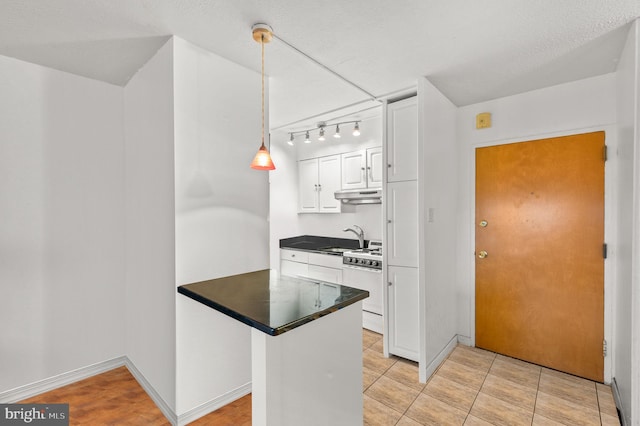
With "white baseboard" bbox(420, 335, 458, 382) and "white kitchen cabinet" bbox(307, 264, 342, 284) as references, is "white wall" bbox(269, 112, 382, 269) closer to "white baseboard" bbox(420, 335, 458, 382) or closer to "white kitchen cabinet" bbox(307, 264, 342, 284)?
"white kitchen cabinet" bbox(307, 264, 342, 284)

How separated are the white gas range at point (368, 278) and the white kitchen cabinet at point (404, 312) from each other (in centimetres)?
44

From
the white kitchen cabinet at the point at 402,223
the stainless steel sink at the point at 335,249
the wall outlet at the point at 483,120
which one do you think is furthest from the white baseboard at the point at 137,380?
the wall outlet at the point at 483,120

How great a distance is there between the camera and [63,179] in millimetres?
2383

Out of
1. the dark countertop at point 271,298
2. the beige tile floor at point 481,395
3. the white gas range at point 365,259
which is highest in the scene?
the dark countertop at point 271,298

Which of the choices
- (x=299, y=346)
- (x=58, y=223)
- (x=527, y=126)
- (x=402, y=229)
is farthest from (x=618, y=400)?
(x=58, y=223)

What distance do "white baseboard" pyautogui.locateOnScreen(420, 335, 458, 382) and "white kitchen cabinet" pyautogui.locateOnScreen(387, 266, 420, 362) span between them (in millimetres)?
139

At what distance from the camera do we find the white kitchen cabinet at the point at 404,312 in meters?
2.72

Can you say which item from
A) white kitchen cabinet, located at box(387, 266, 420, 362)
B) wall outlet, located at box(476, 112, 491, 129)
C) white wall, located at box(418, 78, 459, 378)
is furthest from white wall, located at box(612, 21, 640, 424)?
white kitchen cabinet, located at box(387, 266, 420, 362)

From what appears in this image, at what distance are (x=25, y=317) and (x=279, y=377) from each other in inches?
85.7

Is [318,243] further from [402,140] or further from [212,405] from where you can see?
[212,405]

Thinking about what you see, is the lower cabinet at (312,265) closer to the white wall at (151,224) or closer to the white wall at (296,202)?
the white wall at (296,202)

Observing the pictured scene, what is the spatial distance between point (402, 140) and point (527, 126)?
1.15m

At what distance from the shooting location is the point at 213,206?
2090 millimetres

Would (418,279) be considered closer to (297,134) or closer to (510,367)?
(510,367)
